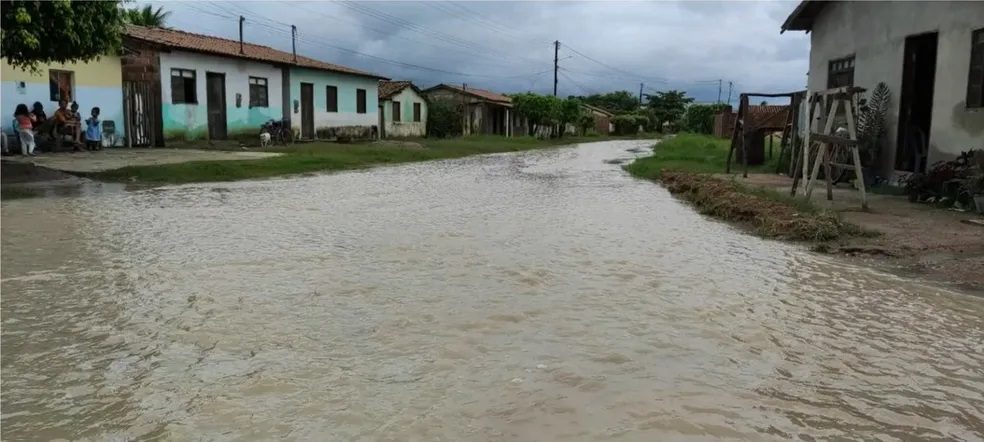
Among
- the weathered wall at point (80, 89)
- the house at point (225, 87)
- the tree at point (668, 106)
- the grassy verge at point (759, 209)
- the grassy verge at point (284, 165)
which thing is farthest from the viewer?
the tree at point (668, 106)

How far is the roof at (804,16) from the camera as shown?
16344mm

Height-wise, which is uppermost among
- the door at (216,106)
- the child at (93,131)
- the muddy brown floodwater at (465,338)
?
the door at (216,106)

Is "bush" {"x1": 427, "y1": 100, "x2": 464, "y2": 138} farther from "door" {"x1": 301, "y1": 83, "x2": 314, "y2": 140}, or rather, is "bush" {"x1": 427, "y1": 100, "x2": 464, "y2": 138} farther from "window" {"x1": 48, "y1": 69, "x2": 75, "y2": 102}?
"window" {"x1": 48, "y1": 69, "x2": 75, "y2": 102}

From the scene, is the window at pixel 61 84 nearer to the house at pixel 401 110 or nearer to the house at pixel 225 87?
the house at pixel 225 87

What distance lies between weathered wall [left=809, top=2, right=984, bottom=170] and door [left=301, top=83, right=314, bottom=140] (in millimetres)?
20436

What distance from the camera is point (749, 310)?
5785 mm

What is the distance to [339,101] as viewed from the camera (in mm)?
33375

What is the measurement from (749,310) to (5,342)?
17.1 feet

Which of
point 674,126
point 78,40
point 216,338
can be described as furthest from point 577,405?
point 674,126

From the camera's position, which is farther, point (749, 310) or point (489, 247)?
point (489, 247)

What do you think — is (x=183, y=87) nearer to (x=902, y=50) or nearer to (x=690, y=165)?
(x=690, y=165)

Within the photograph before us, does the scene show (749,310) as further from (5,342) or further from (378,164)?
(378,164)

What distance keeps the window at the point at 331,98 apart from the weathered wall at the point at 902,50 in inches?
832

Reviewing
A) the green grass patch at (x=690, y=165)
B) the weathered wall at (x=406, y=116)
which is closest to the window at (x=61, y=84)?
the green grass patch at (x=690, y=165)
